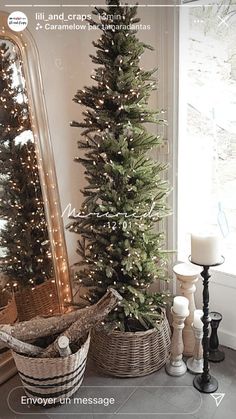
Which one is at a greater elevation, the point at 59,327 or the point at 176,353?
the point at 59,327

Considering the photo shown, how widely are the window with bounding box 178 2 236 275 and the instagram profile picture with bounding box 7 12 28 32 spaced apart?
0.79 metres

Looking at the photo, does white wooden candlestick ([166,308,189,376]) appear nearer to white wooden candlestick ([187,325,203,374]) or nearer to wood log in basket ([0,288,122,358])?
white wooden candlestick ([187,325,203,374])

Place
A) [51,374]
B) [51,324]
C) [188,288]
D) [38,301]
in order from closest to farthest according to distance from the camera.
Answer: [51,374]
[51,324]
[188,288]
[38,301]

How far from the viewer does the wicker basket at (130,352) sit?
6.61 ft

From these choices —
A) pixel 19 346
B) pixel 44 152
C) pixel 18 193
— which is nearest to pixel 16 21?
pixel 44 152

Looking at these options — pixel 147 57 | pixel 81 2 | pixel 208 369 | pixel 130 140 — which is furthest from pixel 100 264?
pixel 81 2

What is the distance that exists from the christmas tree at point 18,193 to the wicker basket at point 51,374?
530 mm

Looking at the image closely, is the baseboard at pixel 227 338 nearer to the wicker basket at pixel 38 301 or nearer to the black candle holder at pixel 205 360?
the black candle holder at pixel 205 360

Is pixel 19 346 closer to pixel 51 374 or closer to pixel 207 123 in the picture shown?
pixel 51 374

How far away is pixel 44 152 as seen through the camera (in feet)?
7.11

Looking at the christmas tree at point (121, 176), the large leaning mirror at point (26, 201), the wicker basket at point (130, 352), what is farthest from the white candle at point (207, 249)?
the large leaning mirror at point (26, 201)

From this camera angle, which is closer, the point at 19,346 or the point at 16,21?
the point at 19,346

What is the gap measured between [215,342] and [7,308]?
1.13 m

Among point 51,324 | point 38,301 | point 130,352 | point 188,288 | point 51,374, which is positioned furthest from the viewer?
point 38,301
